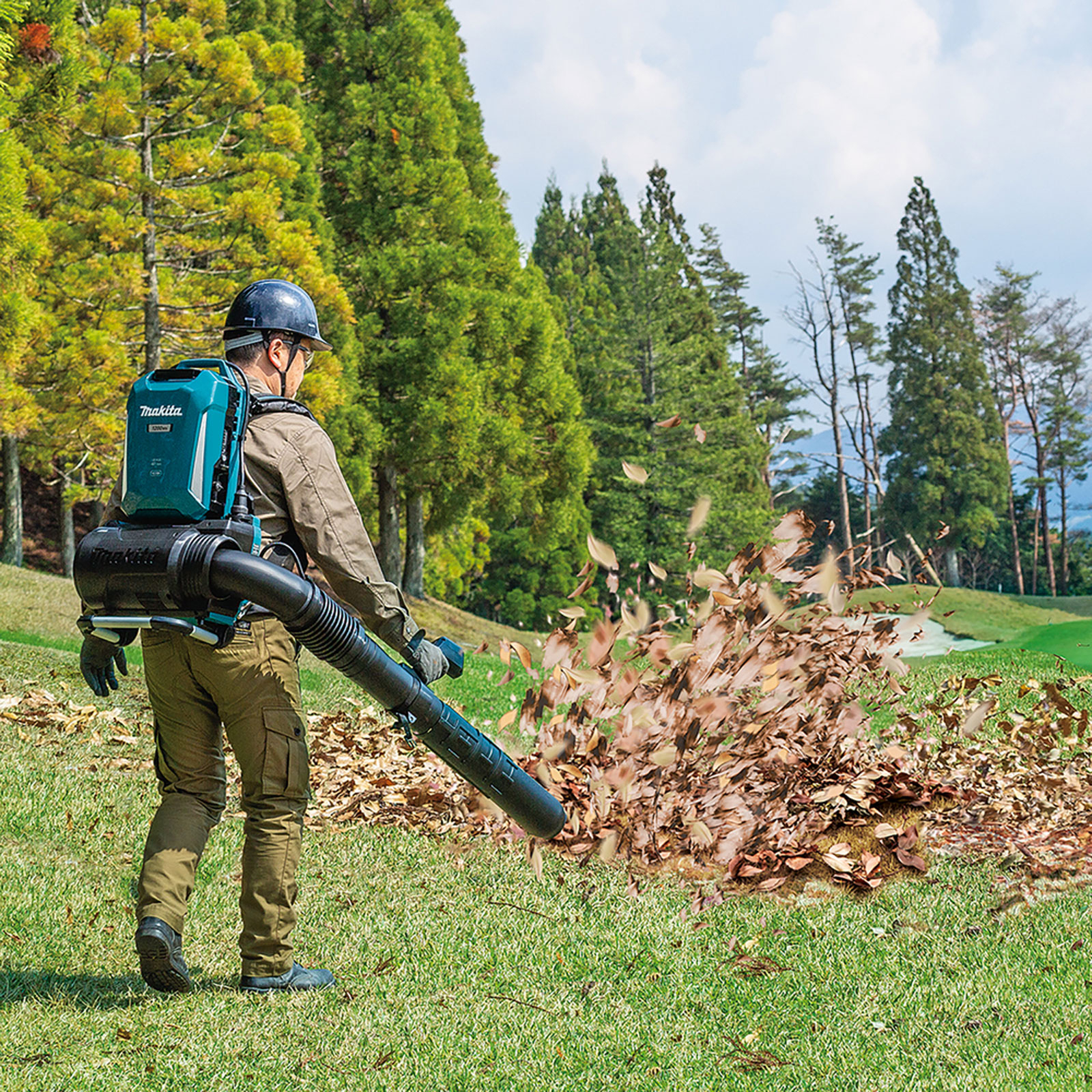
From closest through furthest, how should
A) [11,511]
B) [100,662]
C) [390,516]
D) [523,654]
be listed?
[100,662], [523,654], [11,511], [390,516]

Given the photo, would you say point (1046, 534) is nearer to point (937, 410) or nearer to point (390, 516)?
point (937, 410)

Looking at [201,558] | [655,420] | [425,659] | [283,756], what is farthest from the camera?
[655,420]

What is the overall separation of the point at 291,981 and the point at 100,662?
4.26ft

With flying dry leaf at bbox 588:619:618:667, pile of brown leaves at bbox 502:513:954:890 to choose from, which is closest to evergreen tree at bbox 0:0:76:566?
flying dry leaf at bbox 588:619:618:667

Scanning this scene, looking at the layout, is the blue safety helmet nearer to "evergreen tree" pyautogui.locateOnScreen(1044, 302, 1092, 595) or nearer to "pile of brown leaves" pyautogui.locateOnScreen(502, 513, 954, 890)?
"pile of brown leaves" pyautogui.locateOnScreen(502, 513, 954, 890)

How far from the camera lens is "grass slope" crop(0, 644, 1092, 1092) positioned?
324 cm

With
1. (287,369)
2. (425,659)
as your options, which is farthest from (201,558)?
(287,369)

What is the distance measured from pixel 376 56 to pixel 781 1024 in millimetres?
23952

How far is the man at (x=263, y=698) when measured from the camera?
3.51 metres

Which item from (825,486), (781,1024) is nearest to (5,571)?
(781,1024)

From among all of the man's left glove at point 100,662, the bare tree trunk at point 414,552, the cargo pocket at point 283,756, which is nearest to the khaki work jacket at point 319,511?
the cargo pocket at point 283,756

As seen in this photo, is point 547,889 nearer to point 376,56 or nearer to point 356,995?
point 356,995

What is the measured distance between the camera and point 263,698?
3.57 metres

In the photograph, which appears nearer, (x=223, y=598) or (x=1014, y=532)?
(x=223, y=598)
